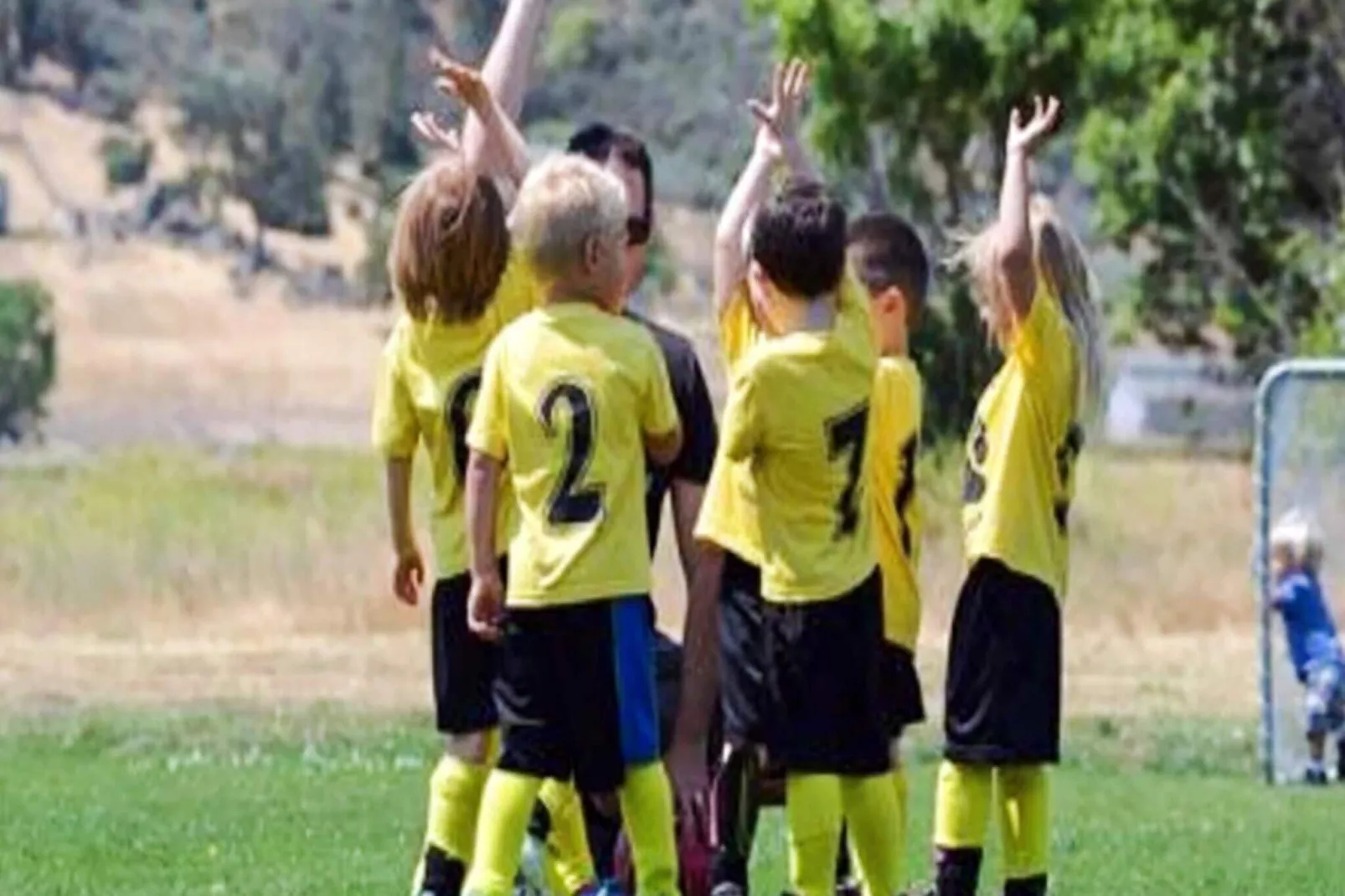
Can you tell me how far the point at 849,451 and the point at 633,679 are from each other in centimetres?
86

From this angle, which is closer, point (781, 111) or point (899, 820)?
point (899, 820)

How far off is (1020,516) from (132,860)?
4.01 meters

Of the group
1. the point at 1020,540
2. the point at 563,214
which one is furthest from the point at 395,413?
the point at 1020,540

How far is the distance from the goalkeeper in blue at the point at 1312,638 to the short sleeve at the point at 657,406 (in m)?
11.0

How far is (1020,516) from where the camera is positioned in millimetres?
11250

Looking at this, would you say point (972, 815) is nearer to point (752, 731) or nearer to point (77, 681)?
point (752, 731)

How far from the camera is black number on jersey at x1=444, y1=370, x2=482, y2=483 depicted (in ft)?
35.7

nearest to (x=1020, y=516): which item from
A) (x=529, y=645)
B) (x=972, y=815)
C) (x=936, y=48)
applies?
(x=972, y=815)

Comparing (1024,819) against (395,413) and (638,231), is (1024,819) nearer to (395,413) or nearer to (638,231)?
(638,231)

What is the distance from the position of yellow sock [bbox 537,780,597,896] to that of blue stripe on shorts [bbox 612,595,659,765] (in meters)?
0.65

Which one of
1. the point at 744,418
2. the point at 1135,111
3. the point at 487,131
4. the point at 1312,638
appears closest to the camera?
the point at 744,418

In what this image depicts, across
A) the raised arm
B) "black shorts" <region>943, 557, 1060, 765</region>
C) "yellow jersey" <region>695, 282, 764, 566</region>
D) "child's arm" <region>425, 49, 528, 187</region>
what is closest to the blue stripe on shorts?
"yellow jersey" <region>695, 282, 764, 566</region>

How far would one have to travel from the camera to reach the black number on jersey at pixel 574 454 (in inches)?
406

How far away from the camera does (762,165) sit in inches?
460
